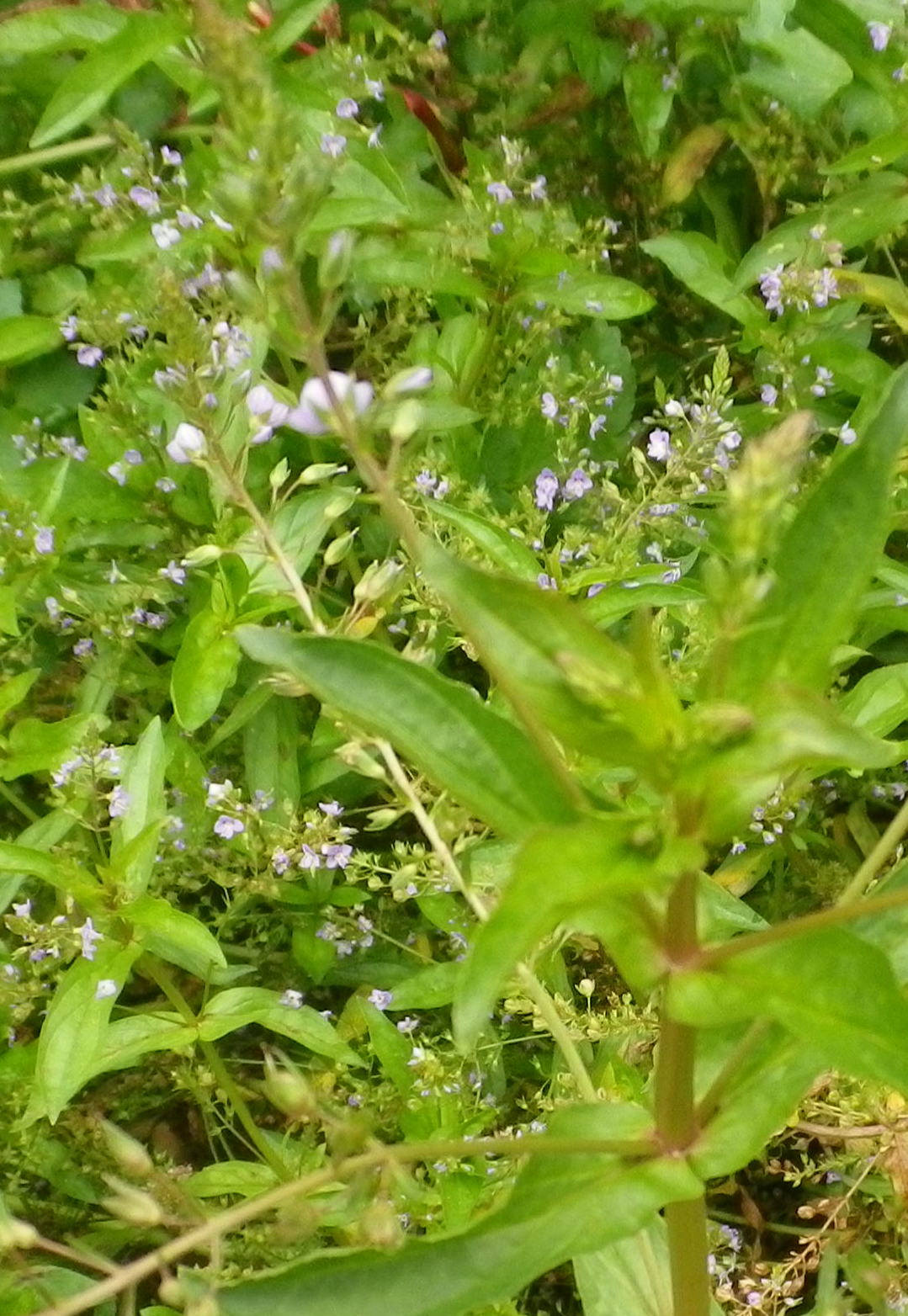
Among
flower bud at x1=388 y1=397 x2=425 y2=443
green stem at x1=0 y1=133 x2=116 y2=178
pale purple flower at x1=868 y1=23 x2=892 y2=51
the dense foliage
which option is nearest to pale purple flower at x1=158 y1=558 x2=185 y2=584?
the dense foliage

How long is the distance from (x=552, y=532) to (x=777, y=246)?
0.49m

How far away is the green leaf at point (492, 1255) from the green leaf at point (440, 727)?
25 centimetres

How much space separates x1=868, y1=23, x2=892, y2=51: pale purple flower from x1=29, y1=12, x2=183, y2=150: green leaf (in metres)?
0.92

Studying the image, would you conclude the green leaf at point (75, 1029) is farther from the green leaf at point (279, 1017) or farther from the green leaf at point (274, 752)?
the green leaf at point (274, 752)

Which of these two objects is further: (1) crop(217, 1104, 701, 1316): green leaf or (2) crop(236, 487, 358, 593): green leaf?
(2) crop(236, 487, 358, 593): green leaf

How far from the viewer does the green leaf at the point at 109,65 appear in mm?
1408

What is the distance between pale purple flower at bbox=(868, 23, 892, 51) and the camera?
1.54m

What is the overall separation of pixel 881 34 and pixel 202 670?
1231 mm

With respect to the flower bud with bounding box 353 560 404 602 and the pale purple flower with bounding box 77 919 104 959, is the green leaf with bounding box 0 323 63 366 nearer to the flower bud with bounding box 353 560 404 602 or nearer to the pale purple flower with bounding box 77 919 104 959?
the pale purple flower with bounding box 77 919 104 959

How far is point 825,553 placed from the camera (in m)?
0.66

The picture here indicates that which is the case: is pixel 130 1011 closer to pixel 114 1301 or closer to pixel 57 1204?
Answer: pixel 57 1204

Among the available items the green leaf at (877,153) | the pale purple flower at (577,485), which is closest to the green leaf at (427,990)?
the pale purple flower at (577,485)

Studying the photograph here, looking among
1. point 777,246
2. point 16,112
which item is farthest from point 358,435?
point 16,112

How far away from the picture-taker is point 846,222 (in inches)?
60.3
